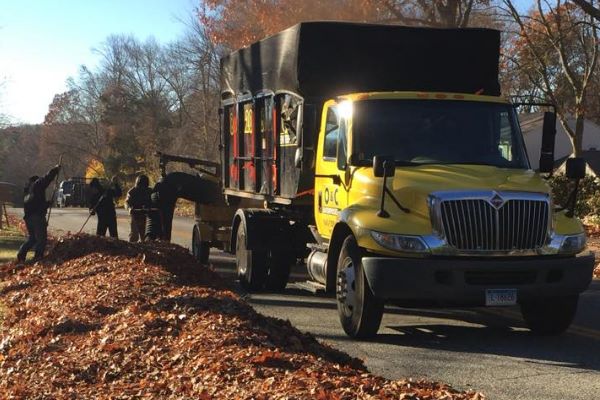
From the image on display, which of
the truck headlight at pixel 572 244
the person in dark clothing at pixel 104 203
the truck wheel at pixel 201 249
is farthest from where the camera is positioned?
the person in dark clothing at pixel 104 203

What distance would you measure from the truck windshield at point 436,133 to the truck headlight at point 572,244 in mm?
1163

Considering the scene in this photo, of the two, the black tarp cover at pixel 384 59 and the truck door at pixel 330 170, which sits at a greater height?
the black tarp cover at pixel 384 59

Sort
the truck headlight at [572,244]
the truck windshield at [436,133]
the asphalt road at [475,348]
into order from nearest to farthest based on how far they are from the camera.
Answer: the asphalt road at [475,348] < the truck headlight at [572,244] < the truck windshield at [436,133]

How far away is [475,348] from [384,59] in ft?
14.4

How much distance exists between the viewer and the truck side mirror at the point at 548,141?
8.63m

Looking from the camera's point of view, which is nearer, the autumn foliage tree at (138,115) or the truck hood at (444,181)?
the truck hood at (444,181)

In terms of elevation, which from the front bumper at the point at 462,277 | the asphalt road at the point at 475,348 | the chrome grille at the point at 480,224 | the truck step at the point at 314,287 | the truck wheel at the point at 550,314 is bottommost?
the asphalt road at the point at 475,348

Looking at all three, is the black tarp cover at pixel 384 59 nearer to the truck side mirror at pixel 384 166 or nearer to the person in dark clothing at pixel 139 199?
the truck side mirror at pixel 384 166

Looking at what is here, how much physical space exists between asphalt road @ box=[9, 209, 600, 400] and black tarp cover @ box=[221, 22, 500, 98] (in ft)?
9.79

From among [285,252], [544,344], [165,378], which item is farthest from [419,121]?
[165,378]

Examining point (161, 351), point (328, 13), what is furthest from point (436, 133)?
point (328, 13)

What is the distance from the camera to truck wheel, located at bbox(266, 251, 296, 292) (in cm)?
1143

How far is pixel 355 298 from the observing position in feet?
26.2

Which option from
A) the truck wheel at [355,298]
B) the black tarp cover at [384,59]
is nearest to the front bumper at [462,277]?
the truck wheel at [355,298]
